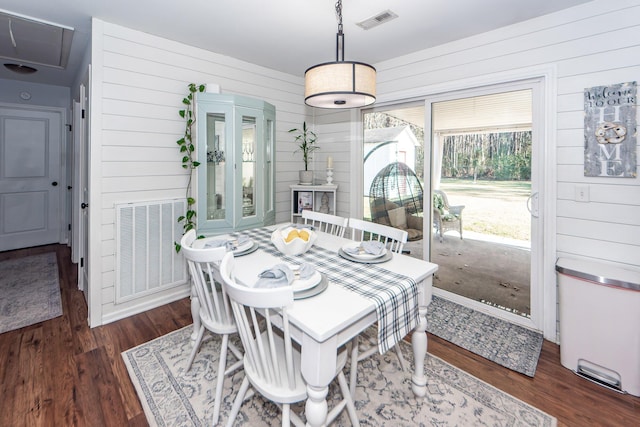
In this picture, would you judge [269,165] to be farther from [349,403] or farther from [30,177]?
[30,177]

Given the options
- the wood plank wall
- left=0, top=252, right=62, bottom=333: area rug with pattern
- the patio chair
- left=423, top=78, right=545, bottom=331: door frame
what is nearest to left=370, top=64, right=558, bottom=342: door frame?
left=423, top=78, right=545, bottom=331: door frame

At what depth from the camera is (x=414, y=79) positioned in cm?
317

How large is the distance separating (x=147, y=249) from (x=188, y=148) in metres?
1.06

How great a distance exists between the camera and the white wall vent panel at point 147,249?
2.75m

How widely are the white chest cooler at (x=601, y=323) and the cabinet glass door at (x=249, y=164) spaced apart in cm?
271

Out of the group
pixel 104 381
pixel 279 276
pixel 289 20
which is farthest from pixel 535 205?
pixel 104 381

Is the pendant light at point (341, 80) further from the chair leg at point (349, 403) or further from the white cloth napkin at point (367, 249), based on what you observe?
the chair leg at point (349, 403)

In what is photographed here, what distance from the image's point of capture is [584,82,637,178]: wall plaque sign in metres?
2.04

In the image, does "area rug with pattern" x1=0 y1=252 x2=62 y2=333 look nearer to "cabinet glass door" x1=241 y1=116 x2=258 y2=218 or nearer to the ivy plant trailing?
the ivy plant trailing

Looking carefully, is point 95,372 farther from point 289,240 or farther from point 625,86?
point 625,86

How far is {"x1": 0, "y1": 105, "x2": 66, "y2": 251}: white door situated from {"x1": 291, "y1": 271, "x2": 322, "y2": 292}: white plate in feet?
18.0

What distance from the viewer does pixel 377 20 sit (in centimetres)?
247

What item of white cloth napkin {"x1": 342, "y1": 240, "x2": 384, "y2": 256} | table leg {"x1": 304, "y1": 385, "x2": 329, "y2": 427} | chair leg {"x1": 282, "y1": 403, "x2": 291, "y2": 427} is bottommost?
chair leg {"x1": 282, "y1": 403, "x2": 291, "y2": 427}

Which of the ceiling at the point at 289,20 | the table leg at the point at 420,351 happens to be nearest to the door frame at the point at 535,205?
the ceiling at the point at 289,20
